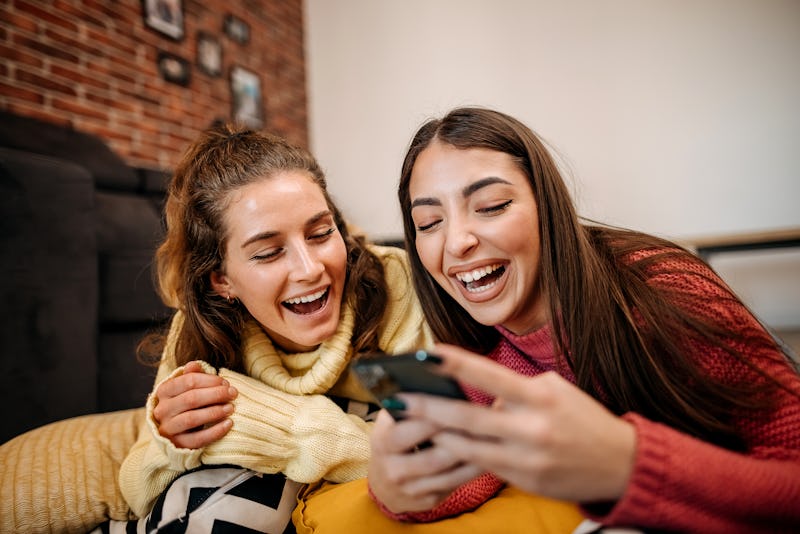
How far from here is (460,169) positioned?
0.98 meters

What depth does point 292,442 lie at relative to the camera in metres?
1.08

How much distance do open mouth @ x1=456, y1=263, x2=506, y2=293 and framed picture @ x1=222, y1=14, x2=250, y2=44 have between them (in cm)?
327

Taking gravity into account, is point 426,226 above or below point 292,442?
above

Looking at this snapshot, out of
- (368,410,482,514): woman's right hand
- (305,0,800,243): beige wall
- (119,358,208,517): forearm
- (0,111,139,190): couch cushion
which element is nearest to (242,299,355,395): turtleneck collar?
(119,358,208,517): forearm

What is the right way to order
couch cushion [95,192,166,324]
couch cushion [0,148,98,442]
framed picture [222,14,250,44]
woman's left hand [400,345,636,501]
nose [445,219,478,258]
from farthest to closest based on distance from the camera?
framed picture [222,14,250,44], couch cushion [95,192,166,324], couch cushion [0,148,98,442], nose [445,219,478,258], woman's left hand [400,345,636,501]

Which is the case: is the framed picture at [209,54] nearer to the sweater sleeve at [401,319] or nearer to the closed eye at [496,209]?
the sweater sleeve at [401,319]

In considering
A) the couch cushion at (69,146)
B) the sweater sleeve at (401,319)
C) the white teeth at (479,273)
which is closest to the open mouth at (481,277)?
the white teeth at (479,273)

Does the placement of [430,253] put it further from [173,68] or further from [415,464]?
[173,68]

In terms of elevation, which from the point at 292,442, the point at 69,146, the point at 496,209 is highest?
the point at 69,146

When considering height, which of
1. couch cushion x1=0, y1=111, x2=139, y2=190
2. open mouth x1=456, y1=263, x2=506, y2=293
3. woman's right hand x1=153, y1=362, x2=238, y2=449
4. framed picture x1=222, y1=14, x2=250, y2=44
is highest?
framed picture x1=222, y1=14, x2=250, y2=44

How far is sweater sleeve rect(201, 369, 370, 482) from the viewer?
1.05 meters

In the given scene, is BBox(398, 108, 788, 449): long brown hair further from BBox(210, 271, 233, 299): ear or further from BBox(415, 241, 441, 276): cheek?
BBox(210, 271, 233, 299): ear

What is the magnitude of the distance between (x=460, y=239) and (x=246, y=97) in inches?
128

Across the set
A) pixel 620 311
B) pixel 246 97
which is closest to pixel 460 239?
pixel 620 311
